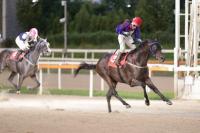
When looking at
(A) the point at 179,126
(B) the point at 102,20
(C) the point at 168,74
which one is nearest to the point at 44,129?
(A) the point at 179,126

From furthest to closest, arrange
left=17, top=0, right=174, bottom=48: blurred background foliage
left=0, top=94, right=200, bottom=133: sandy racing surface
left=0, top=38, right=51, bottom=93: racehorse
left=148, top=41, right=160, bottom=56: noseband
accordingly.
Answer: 1. left=17, top=0, right=174, bottom=48: blurred background foliage
2. left=0, top=38, right=51, bottom=93: racehorse
3. left=148, top=41, right=160, bottom=56: noseband
4. left=0, top=94, right=200, bottom=133: sandy racing surface

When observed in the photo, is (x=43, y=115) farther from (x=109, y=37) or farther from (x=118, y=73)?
(x=109, y=37)

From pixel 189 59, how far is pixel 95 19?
27.5 meters

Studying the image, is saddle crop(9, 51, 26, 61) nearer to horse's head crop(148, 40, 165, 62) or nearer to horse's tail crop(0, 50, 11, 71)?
horse's tail crop(0, 50, 11, 71)

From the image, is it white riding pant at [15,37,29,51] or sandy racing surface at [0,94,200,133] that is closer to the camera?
sandy racing surface at [0,94,200,133]

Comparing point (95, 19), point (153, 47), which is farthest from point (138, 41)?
point (95, 19)

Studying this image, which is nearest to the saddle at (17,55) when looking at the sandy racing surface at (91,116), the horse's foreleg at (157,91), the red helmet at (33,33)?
the red helmet at (33,33)

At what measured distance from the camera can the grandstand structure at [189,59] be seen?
642 inches

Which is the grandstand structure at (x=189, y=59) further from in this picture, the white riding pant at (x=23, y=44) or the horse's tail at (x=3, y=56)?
the horse's tail at (x=3, y=56)

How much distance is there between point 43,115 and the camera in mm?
12523

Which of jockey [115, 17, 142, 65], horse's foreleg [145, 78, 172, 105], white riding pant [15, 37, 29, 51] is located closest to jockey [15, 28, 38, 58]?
white riding pant [15, 37, 29, 51]

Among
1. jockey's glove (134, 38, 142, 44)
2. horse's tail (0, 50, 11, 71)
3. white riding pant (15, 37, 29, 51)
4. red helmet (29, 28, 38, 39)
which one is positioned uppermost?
red helmet (29, 28, 38, 39)

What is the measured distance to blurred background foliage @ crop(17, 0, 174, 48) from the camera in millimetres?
39875

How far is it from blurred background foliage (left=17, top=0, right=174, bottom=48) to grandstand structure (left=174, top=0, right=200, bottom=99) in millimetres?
17971
